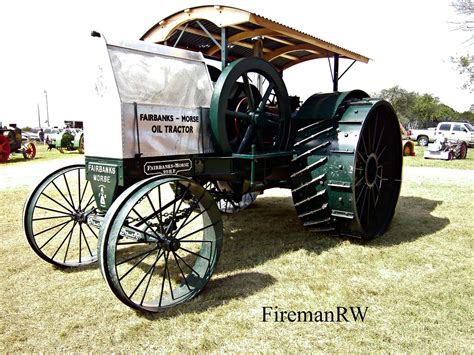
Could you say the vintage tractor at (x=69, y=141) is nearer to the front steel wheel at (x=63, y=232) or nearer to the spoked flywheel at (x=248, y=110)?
the front steel wheel at (x=63, y=232)

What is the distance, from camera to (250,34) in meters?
4.07

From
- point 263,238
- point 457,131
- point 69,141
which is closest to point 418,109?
point 457,131

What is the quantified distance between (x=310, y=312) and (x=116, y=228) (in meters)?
1.49

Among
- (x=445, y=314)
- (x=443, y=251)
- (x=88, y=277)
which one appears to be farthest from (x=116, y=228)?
(x=443, y=251)

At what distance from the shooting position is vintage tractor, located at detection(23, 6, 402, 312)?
10.2 feet

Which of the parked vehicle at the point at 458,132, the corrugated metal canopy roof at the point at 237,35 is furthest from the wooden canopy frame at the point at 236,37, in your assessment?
the parked vehicle at the point at 458,132

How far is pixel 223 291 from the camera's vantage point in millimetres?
3178

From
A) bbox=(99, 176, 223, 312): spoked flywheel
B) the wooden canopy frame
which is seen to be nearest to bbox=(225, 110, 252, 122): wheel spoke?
the wooden canopy frame

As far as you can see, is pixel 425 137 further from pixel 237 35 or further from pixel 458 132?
pixel 237 35

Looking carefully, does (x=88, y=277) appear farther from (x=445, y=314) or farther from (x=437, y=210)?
(x=437, y=210)

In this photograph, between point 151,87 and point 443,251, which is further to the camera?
point 443,251

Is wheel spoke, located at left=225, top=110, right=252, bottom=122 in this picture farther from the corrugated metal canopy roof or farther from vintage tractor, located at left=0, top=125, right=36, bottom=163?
vintage tractor, located at left=0, top=125, right=36, bottom=163

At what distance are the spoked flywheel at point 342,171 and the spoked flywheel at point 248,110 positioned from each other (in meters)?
0.34

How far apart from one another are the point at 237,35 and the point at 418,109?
54.6m
